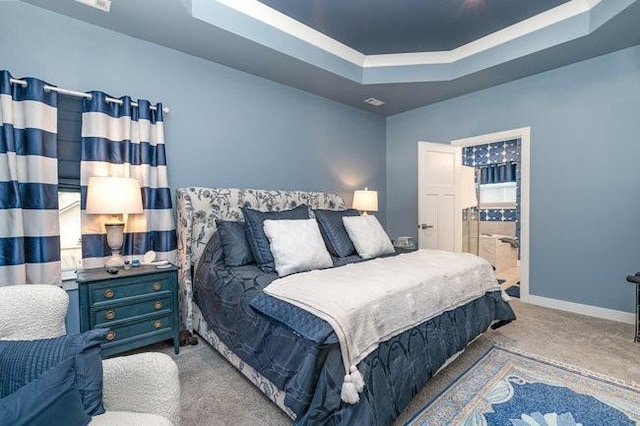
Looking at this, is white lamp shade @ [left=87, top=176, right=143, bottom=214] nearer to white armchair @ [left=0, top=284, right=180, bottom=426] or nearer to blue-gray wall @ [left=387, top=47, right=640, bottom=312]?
white armchair @ [left=0, top=284, right=180, bottom=426]

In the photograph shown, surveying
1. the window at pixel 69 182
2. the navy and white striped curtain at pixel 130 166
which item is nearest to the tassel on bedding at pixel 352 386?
the navy and white striped curtain at pixel 130 166

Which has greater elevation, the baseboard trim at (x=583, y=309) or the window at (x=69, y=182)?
the window at (x=69, y=182)

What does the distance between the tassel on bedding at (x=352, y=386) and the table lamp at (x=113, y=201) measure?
1859mm

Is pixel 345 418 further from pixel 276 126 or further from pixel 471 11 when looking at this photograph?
pixel 471 11

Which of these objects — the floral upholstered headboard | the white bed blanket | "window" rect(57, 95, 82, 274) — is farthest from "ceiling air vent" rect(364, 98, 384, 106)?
"window" rect(57, 95, 82, 274)

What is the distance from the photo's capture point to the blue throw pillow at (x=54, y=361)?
85 cm

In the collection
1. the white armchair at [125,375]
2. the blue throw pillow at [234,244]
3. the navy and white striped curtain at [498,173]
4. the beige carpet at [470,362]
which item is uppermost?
the navy and white striped curtain at [498,173]

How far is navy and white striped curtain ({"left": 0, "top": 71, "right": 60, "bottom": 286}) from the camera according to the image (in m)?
1.95

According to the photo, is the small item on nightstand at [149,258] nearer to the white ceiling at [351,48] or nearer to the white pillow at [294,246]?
the white pillow at [294,246]

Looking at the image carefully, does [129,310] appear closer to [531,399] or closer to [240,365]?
[240,365]

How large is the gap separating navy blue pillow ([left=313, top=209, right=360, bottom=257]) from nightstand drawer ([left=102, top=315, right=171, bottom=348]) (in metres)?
Result: 1.44

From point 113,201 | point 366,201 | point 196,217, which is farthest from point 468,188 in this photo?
point 113,201

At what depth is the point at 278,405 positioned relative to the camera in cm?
163

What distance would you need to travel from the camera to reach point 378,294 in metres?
1.55
